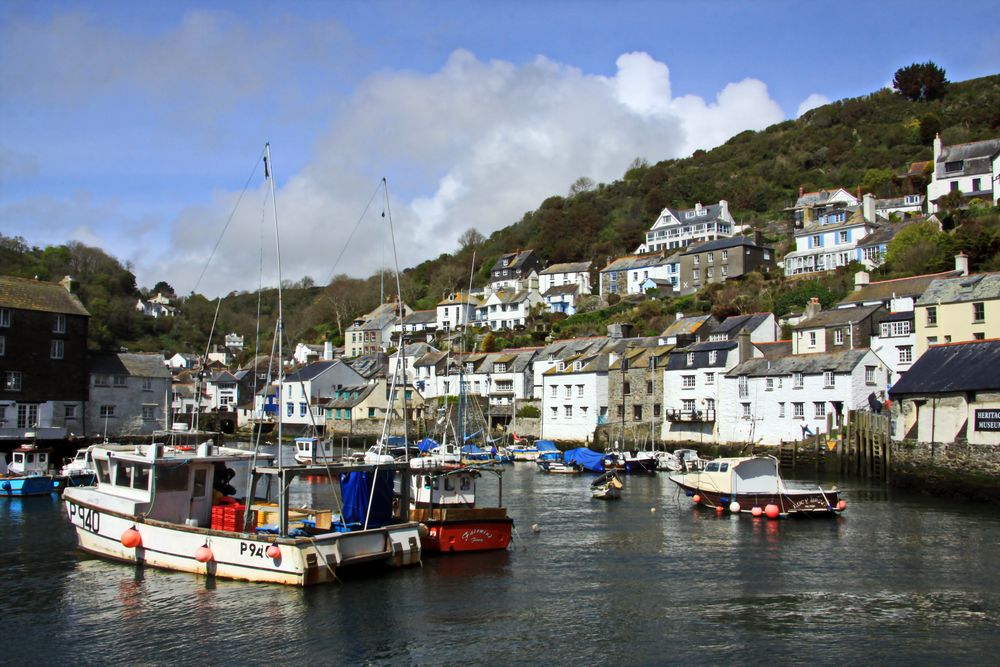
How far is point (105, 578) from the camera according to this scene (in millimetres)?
23328

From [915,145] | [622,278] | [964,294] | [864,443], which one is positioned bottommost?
[864,443]

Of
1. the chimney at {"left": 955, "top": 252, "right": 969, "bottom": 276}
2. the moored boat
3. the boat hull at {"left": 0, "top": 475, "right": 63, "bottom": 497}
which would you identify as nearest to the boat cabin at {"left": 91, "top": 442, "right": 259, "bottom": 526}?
the boat hull at {"left": 0, "top": 475, "right": 63, "bottom": 497}

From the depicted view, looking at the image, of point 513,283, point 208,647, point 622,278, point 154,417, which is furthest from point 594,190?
point 208,647

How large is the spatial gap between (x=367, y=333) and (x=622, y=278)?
36386 millimetres

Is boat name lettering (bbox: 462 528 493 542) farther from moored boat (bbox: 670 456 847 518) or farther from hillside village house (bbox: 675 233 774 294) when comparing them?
hillside village house (bbox: 675 233 774 294)

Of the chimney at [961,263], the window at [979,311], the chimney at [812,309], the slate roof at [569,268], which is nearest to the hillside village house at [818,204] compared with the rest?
the slate roof at [569,268]

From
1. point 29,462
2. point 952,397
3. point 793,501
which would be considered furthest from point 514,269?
point 793,501

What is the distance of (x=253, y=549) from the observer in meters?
21.2

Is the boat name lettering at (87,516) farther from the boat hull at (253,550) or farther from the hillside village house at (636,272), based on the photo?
the hillside village house at (636,272)

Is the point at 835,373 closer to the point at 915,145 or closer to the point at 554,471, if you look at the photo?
the point at 554,471

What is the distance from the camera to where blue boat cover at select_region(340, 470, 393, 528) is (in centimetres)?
2309

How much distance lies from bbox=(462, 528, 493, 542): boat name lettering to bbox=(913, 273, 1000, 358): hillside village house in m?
34.2

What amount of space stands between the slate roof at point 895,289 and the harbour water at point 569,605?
31.1 m

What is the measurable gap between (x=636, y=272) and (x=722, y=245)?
12.6 metres
